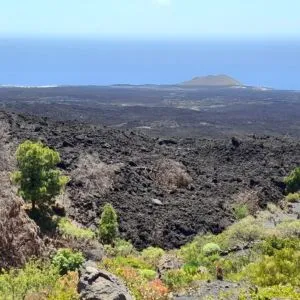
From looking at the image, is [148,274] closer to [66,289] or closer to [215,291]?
[215,291]

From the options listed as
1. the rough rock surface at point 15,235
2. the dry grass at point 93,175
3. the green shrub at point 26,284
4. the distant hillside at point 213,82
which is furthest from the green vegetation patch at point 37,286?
the distant hillside at point 213,82

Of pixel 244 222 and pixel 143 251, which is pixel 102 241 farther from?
pixel 244 222

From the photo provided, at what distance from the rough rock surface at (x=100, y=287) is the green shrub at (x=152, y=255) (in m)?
7.90

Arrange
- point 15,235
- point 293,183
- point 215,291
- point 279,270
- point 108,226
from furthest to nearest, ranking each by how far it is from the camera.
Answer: point 293,183 → point 108,226 → point 15,235 → point 215,291 → point 279,270

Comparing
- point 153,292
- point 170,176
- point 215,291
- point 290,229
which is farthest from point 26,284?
point 170,176

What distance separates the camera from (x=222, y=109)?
91312 millimetres

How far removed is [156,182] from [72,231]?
36.7 feet

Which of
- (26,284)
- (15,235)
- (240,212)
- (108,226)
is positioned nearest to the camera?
(26,284)

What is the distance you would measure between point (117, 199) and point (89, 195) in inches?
62.9

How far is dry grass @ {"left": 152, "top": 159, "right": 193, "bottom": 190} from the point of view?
114 feet

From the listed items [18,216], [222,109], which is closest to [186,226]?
[18,216]

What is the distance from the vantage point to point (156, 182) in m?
34.3

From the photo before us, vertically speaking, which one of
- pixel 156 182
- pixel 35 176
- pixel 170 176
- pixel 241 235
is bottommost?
pixel 241 235

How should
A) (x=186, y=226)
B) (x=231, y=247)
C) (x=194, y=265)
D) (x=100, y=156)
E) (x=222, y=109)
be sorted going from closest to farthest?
(x=194, y=265), (x=231, y=247), (x=186, y=226), (x=100, y=156), (x=222, y=109)
